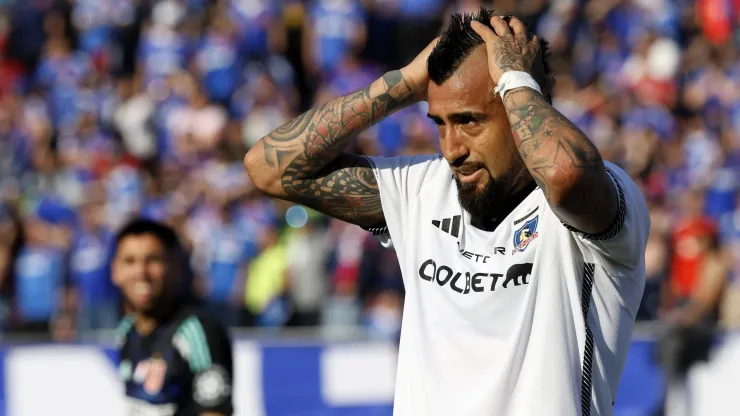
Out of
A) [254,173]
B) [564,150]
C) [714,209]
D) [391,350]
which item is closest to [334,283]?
[391,350]

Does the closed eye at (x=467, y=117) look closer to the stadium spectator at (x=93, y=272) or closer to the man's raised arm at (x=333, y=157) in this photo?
the man's raised arm at (x=333, y=157)

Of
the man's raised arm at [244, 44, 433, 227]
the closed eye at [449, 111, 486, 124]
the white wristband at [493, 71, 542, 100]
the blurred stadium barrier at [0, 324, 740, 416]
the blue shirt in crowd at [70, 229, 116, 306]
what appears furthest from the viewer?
the blue shirt in crowd at [70, 229, 116, 306]

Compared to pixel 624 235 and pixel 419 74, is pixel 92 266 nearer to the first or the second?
pixel 419 74

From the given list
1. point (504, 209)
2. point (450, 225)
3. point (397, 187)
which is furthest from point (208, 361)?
point (504, 209)

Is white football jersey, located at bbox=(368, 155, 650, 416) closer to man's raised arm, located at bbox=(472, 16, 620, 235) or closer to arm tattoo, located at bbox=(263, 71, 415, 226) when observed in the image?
man's raised arm, located at bbox=(472, 16, 620, 235)

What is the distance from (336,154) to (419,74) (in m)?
0.42

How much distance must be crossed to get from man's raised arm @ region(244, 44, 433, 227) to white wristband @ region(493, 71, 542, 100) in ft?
1.75

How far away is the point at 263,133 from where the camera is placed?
12.8 metres

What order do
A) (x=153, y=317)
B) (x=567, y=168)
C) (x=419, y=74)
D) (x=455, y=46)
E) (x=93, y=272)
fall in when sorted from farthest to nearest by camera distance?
(x=93, y=272) < (x=153, y=317) < (x=419, y=74) < (x=455, y=46) < (x=567, y=168)

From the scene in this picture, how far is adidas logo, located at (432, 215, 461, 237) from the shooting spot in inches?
133

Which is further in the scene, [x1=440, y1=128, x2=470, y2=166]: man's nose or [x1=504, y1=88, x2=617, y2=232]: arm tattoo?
[x1=440, y1=128, x2=470, y2=166]: man's nose

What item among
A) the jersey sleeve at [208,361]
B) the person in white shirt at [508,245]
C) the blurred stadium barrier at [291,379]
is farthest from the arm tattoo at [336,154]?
the blurred stadium barrier at [291,379]

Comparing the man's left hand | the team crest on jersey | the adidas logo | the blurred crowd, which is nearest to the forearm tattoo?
the man's left hand

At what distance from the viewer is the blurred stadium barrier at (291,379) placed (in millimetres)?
8492
